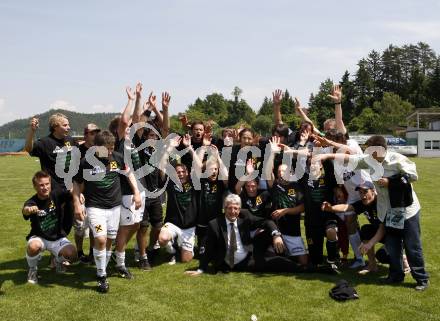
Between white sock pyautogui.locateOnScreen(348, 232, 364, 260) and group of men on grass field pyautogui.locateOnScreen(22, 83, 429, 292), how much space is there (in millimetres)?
16

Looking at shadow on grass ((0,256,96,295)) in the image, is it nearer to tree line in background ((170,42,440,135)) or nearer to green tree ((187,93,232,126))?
tree line in background ((170,42,440,135))

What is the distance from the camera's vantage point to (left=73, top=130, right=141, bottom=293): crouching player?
598 cm

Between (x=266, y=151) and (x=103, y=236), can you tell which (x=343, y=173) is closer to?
(x=266, y=151)

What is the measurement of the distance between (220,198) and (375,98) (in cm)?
10402

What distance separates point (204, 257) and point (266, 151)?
227cm

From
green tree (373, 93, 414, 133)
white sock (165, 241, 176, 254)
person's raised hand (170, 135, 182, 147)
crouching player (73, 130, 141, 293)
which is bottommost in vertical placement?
white sock (165, 241, 176, 254)

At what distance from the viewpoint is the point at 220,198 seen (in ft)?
25.6

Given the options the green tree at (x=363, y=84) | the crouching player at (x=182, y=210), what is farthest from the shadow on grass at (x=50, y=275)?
the green tree at (x=363, y=84)

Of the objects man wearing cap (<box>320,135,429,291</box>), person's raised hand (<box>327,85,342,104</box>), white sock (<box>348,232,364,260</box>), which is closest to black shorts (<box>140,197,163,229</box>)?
white sock (<box>348,232,364,260</box>)

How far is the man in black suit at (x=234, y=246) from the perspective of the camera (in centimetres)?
672

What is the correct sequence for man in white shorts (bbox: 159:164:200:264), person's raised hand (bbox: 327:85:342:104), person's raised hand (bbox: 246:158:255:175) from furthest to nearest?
person's raised hand (bbox: 327:85:342:104) < person's raised hand (bbox: 246:158:255:175) < man in white shorts (bbox: 159:164:200:264)

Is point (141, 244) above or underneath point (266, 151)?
underneath

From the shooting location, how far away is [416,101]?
3686 inches

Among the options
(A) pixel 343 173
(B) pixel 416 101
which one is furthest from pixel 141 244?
(B) pixel 416 101
